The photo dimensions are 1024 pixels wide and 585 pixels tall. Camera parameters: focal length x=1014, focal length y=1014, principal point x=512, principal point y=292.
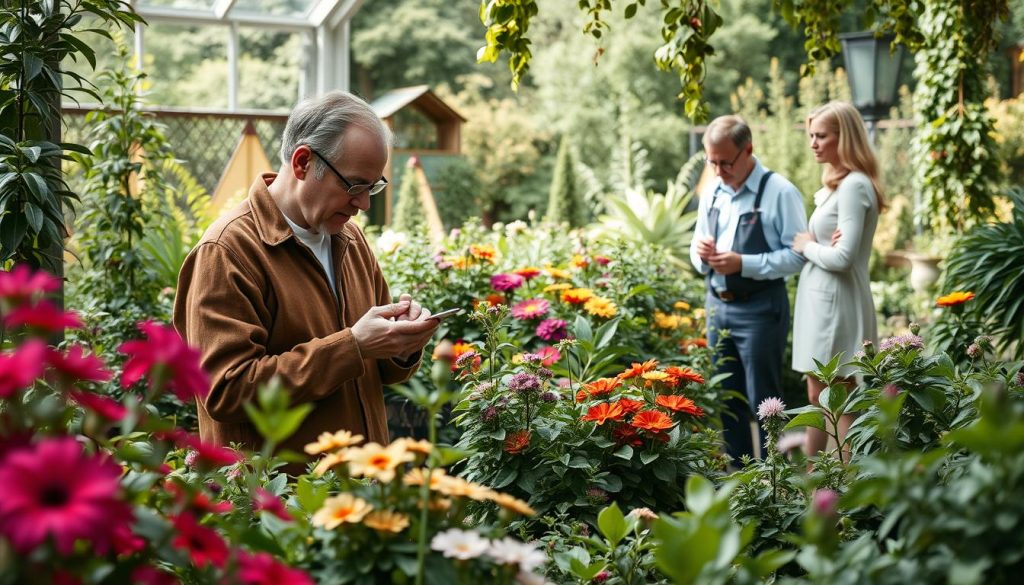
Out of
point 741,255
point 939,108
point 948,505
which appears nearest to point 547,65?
point 939,108

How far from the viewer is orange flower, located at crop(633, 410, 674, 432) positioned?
6.47ft

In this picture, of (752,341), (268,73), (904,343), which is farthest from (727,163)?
(268,73)

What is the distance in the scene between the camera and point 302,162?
216 centimetres

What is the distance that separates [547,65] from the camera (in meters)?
23.1

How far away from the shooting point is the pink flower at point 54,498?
2.38ft

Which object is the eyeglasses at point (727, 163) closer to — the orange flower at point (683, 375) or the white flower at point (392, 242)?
the white flower at point (392, 242)

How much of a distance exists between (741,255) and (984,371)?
2.18 metres

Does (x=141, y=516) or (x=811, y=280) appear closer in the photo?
(x=141, y=516)

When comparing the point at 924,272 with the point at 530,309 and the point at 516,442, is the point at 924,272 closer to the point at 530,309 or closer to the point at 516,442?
the point at 530,309

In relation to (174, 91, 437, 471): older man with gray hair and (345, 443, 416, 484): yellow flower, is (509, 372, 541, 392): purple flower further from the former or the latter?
(345, 443, 416, 484): yellow flower

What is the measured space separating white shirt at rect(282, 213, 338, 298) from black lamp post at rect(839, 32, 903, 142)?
5.91 metres

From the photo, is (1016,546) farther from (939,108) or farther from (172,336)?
(939,108)

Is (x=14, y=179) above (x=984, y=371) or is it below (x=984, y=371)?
above

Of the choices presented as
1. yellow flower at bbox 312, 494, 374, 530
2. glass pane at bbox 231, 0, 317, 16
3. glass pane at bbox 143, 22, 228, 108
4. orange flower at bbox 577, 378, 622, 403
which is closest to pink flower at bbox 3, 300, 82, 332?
yellow flower at bbox 312, 494, 374, 530
